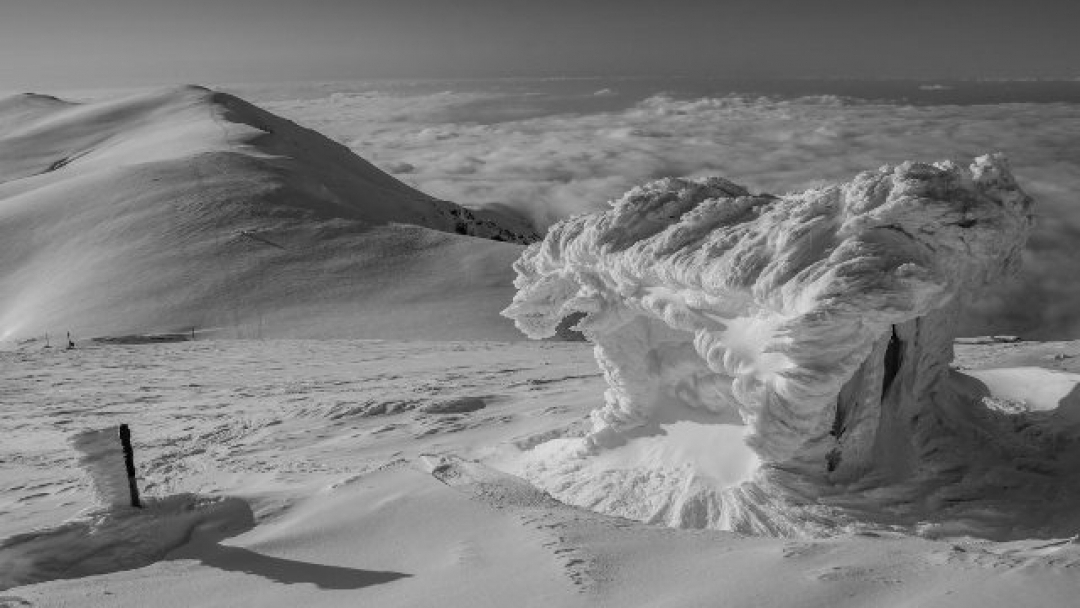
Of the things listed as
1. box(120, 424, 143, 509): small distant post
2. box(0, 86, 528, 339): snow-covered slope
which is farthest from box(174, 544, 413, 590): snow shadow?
box(0, 86, 528, 339): snow-covered slope

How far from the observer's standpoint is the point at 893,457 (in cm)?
720

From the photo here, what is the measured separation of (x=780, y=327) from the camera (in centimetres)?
586

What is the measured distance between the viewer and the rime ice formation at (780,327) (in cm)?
588

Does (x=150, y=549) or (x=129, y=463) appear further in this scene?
(x=129, y=463)

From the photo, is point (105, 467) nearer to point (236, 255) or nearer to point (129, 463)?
point (129, 463)

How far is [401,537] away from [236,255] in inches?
934

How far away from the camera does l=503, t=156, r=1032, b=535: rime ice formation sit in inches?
231

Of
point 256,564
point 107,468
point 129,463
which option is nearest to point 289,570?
point 256,564

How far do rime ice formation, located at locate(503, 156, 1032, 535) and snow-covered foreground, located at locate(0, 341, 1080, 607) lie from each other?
65 centimetres

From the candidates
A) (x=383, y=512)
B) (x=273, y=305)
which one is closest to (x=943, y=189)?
(x=383, y=512)

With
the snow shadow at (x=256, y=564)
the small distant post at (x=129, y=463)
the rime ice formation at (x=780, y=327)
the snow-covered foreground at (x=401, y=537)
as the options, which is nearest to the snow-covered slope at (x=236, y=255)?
the snow-covered foreground at (x=401, y=537)

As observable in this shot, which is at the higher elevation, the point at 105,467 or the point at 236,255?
the point at 105,467

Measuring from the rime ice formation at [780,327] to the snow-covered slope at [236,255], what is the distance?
13576mm

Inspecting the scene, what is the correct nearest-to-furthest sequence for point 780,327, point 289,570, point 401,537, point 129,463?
point 289,570 → point 401,537 → point 780,327 → point 129,463
